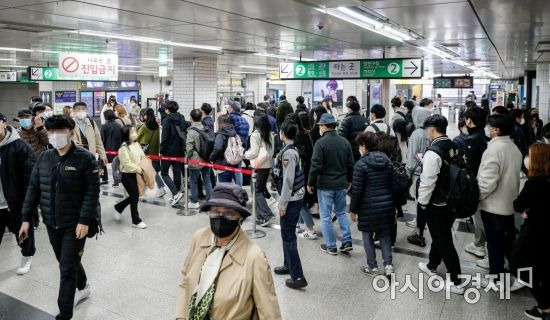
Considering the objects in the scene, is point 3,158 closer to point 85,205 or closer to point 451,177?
point 85,205

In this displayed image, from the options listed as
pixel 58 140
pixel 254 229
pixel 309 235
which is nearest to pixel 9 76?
pixel 254 229

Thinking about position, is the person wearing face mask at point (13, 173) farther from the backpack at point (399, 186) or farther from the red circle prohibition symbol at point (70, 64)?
the red circle prohibition symbol at point (70, 64)

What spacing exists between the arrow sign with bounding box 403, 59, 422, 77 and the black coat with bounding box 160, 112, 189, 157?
468cm

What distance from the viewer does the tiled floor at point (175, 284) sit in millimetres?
4098

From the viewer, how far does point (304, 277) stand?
186 inches

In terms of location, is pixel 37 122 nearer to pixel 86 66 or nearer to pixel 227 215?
pixel 86 66

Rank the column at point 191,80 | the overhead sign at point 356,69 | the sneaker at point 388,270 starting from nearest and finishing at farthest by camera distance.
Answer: the sneaker at point 388,270
the overhead sign at point 356,69
the column at point 191,80

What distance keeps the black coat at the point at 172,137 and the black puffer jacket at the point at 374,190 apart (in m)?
4.14

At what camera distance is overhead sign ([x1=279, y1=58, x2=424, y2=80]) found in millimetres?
9188

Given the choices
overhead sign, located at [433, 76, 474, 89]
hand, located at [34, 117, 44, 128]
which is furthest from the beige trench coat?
overhead sign, located at [433, 76, 474, 89]

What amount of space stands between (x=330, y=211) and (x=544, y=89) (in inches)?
602

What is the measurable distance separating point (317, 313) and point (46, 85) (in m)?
23.4

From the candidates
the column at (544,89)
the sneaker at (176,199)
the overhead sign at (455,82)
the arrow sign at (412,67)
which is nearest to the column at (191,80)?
the sneaker at (176,199)

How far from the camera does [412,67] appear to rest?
9.16 m
